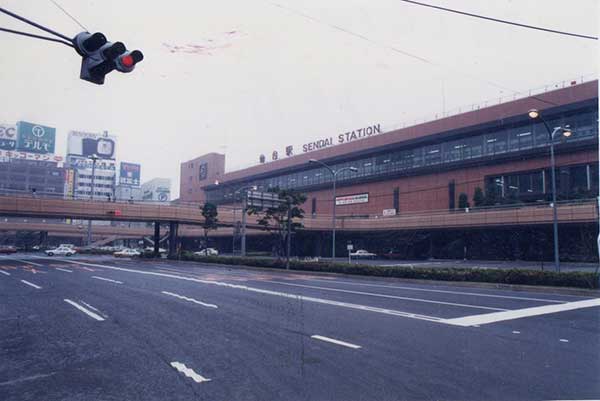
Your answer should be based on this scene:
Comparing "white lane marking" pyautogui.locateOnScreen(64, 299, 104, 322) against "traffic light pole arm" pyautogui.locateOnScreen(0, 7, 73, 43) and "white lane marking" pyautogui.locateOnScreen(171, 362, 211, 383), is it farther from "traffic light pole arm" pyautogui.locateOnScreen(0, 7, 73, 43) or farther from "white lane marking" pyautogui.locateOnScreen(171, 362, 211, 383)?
"traffic light pole arm" pyautogui.locateOnScreen(0, 7, 73, 43)

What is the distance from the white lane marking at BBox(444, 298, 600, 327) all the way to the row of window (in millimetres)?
Answer: 34077

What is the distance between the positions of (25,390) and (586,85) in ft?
160

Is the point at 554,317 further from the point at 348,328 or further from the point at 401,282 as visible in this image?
the point at 401,282

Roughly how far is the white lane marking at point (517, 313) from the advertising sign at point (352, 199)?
4956 centimetres

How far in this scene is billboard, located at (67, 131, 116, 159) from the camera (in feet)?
456

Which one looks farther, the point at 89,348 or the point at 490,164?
the point at 490,164

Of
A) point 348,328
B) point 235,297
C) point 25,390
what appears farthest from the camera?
point 235,297

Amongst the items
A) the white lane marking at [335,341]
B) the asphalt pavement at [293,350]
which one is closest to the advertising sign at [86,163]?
the asphalt pavement at [293,350]

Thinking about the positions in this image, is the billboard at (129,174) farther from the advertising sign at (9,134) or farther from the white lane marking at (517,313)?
the white lane marking at (517,313)

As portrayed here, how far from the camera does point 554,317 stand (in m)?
10.8

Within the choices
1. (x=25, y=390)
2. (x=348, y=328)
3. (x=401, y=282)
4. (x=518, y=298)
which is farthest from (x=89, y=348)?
(x=401, y=282)

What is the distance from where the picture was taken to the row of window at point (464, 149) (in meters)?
42.4

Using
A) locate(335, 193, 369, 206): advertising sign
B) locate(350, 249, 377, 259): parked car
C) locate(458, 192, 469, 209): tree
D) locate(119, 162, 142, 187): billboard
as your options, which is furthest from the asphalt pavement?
locate(119, 162, 142, 187): billboard

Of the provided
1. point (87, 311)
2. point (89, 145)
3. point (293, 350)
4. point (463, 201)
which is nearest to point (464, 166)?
point (463, 201)
